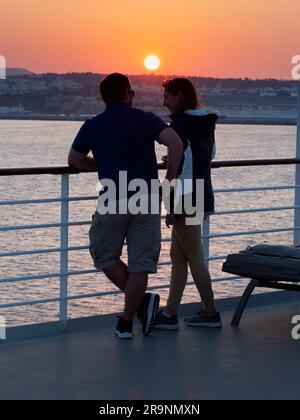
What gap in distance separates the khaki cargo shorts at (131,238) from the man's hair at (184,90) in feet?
1.92

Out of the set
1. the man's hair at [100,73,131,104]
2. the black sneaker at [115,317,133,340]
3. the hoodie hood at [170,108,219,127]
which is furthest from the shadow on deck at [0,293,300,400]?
the man's hair at [100,73,131,104]

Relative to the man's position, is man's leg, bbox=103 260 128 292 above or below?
below

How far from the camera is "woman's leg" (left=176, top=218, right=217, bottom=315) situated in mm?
6086

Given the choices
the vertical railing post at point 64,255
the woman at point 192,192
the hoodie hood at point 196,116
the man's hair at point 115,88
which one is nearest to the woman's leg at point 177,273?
the woman at point 192,192

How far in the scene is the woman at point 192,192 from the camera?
232 inches

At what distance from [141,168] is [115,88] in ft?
1.33

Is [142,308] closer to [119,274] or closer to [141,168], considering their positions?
[119,274]

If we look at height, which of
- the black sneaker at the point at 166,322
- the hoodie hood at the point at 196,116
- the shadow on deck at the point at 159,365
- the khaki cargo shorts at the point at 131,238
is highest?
the hoodie hood at the point at 196,116

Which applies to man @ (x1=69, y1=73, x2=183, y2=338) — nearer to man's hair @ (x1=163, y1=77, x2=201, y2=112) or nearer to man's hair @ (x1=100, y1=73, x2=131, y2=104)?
man's hair @ (x1=100, y1=73, x2=131, y2=104)

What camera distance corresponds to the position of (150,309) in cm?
590

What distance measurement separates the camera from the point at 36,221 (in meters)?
28.8

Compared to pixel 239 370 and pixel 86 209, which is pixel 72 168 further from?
pixel 86 209

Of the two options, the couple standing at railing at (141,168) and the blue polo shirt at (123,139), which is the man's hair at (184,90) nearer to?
the couple standing at railing at (141,168)

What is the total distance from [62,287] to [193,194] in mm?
858
